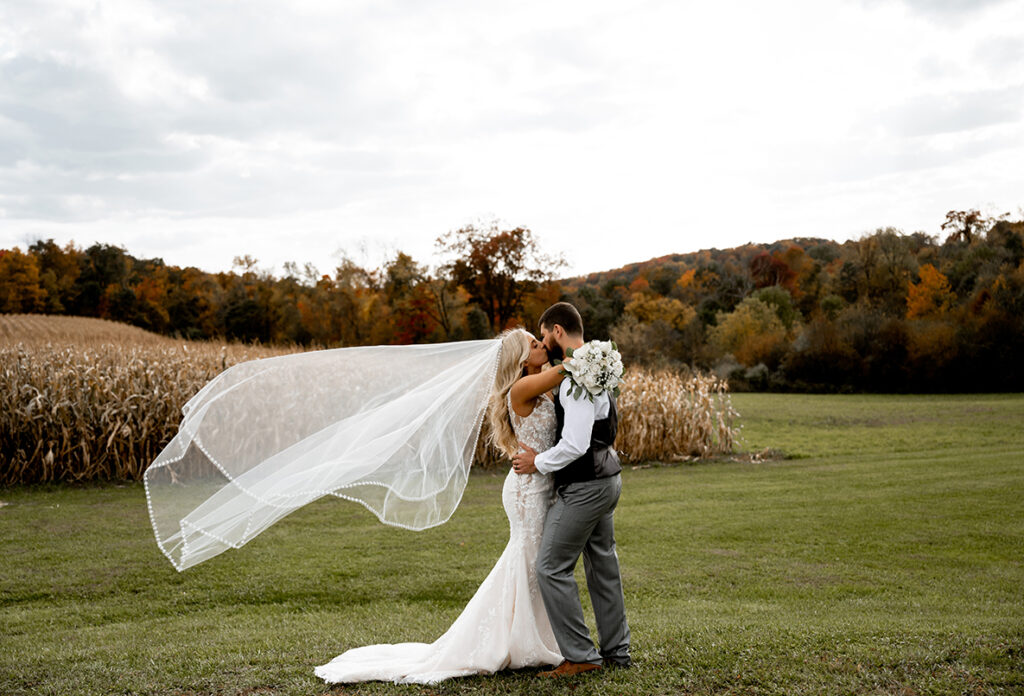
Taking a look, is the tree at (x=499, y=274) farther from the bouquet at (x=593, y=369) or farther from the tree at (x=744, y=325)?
the bouquet at (x=593, y=369)

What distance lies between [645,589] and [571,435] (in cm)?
385

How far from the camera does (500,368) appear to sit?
514cm

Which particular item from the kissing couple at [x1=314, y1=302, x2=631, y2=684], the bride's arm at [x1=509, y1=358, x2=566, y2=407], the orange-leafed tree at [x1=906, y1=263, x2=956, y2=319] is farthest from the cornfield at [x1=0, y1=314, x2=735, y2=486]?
the orange-leafed tree at [x1=906, y1=263, x2=956, y2=319]

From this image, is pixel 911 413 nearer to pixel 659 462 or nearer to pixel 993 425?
pixel 993 425

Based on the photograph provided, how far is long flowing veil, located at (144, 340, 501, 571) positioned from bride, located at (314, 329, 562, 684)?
444 millimetres

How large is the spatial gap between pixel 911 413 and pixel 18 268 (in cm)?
4138

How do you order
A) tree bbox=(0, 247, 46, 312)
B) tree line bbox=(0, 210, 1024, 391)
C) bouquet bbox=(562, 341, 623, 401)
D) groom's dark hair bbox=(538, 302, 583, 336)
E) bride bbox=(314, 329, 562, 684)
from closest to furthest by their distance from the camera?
bouquet bbox=(562, 341, 623, 401), bride bbox=(314, 329, 562, 684), groom's dark hair bbox=(538, 302, 583, 336), tree line bbox=(0, 210, 1024, 391), tree bbox=(0, 247, 46, 312)

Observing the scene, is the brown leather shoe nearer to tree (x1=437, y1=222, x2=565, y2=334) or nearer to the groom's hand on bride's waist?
the groom's hand on bride's waist

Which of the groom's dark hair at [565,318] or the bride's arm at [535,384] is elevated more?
the groom's dark hair at [565,318]

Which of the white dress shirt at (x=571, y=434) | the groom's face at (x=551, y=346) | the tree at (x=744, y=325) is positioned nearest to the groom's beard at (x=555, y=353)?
the groom's face at (x=551, y=346)

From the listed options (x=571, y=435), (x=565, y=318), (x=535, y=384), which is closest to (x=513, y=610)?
(x=571, y=435)

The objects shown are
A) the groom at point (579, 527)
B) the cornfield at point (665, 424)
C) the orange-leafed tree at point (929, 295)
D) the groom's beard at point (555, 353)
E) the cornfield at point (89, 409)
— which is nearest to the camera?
the groom at point (579, 527)

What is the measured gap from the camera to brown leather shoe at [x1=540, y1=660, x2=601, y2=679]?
4.63 meters

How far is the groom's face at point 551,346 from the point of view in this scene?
4.96 metres
